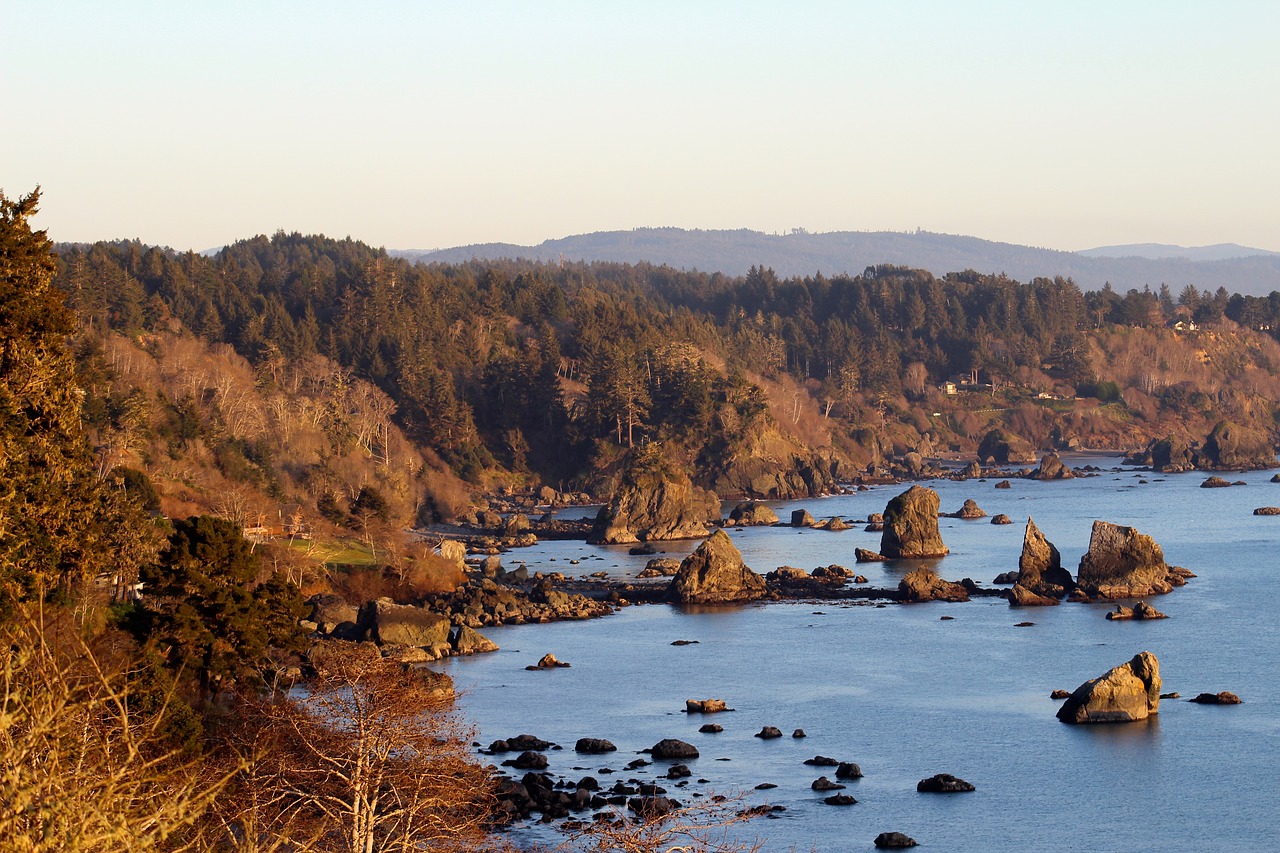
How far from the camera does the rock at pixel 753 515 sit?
104000 millimetres

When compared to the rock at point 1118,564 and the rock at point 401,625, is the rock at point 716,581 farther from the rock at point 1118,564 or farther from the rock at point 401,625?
the rock at point 401,625

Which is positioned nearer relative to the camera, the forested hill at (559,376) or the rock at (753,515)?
the forested hill at (559,376)

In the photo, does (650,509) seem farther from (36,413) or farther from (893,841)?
(36,413)

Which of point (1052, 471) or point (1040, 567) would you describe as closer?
point (1040, 567)

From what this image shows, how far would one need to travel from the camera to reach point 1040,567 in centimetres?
6931

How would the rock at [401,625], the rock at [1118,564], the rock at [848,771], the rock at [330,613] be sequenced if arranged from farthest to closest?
the rock at [1118,564] < the rock at [330,613] < the rock at [401,625] < the rock at [848,771]

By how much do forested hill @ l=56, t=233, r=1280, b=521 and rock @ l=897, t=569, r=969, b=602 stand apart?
84.5 feet

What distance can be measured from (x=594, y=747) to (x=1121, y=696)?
16.3 m

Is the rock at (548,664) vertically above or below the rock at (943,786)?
below

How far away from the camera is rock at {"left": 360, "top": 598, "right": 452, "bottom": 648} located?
5619cm

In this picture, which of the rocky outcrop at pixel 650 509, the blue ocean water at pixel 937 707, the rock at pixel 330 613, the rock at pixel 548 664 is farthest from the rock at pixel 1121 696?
the rocky outcrop at pixel 650 509

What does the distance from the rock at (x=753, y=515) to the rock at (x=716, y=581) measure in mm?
31825

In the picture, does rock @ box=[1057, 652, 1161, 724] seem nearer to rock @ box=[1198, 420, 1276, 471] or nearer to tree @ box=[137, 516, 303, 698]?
tree @ box=[137, 516, 303, 698]

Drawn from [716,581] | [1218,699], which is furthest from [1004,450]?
[1218,699]
